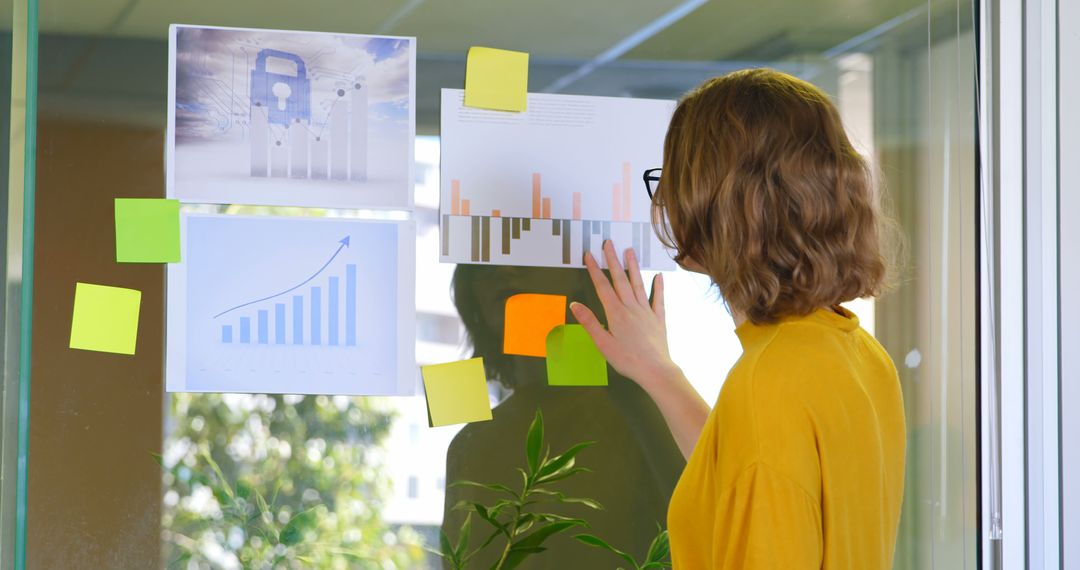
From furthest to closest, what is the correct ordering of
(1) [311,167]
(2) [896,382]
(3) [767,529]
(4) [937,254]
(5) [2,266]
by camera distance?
Answer: (4) [937,254] → (1) [311,167] → (5) [2,266] → (2) [896,382] → (3) [767,529]

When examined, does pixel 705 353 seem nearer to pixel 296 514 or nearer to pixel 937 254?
pixel 937 254

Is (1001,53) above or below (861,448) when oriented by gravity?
above

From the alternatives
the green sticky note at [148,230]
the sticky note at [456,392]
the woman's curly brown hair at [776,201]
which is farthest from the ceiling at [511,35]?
the woman's curly brown hair at [776,201]

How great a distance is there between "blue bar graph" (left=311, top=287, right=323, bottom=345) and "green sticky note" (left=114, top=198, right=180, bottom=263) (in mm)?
180

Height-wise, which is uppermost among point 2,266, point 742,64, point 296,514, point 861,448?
point 742,64

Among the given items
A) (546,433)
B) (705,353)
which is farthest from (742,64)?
(546,433)

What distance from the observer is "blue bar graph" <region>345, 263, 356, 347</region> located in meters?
1.30

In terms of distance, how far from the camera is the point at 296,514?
1270 mm

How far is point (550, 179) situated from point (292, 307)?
39 centimetres

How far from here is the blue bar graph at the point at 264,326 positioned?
4.20 ft

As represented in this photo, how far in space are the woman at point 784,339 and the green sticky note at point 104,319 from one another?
70 cm

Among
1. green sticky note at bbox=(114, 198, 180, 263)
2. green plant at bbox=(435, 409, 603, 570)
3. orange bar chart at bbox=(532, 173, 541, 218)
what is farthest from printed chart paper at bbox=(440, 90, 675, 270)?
green sticky note at bbox=(114, 198, 180, 263)

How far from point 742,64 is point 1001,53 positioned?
36 cm

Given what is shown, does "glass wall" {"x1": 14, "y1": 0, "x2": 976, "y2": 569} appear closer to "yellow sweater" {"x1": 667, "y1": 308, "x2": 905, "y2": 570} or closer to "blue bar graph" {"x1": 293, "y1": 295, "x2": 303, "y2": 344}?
"blue bar graph" {"x1": 293, "y1": 295, "x2": 303, "y2": 344}
